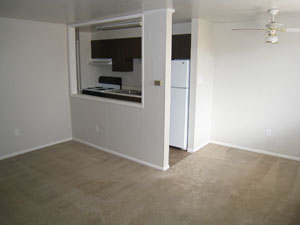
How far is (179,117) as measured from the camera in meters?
4.64

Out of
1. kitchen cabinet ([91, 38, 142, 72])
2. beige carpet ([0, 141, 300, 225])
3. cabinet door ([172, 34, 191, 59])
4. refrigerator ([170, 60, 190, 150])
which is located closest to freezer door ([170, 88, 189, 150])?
refrigerator ([170, 60, 190, 150])

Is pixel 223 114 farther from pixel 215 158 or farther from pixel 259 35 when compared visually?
pixel 259 35

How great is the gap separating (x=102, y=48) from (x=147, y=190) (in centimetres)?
349

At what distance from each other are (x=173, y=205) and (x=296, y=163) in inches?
93.8

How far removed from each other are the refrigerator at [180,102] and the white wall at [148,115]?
0.83 metres

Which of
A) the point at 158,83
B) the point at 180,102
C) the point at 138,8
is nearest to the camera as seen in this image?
the point at 138,8

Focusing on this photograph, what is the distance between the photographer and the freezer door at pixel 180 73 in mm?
4430

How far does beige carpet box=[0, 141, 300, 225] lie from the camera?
2.79 metres

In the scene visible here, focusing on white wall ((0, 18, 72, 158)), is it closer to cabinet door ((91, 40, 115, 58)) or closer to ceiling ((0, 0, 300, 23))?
ceiling ((0, 0, 300, 23))

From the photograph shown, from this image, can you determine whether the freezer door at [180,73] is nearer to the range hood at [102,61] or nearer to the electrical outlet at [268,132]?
the electrical outlet at [268,132]

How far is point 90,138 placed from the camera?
500cm

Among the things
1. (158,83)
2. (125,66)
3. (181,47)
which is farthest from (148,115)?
(125,66)

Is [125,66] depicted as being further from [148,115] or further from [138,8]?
[138,8]

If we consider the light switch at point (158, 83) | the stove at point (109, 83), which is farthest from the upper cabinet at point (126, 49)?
the light switch at point (158, 83)
